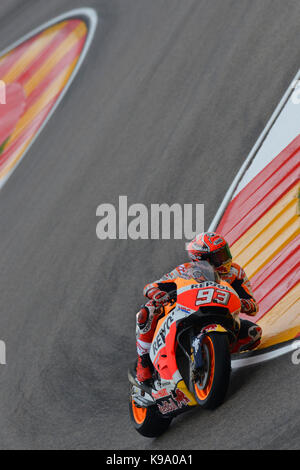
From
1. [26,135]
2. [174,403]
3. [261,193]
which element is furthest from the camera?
[26,135]

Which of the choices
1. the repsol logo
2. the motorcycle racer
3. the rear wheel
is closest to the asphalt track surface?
the rear wheel

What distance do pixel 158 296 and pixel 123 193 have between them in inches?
249

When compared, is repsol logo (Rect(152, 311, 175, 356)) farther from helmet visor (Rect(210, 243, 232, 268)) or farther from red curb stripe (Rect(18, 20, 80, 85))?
red curb stripe (Rect(18, 20, 80, 85))

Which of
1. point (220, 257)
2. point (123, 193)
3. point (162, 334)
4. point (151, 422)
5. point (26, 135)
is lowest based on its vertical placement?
point (26, 135)

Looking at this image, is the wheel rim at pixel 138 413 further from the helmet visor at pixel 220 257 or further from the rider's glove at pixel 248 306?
the helmet visor at pixel 220 257

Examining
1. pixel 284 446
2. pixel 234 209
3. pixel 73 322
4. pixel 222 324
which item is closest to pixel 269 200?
pixel 234 209

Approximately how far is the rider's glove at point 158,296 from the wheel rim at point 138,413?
3.76ft

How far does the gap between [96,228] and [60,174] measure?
2561 millimetres

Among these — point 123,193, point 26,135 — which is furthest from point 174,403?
point 26,135

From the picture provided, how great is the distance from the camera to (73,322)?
33.5ft

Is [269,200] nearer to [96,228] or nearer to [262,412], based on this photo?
[96,228]

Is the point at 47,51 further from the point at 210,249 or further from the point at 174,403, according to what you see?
the point at 174,403

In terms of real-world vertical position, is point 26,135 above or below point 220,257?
below

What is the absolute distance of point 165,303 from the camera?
6.43 metres
